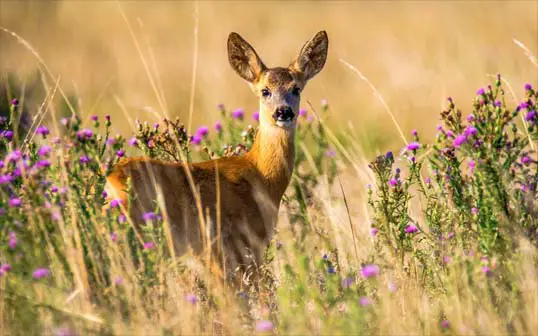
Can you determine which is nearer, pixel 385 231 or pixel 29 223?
pixel 29 223

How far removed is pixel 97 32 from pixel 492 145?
16.9 meters

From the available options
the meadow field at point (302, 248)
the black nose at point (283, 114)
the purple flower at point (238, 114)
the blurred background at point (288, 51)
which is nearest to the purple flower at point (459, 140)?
the meadow field at point (302, 248)

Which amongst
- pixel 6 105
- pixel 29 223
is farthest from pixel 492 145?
pixel 6 105

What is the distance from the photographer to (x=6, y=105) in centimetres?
1058

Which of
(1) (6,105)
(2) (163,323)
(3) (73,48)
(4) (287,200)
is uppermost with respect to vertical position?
(3) (73,48)

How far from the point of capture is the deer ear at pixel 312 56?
748 centimetres

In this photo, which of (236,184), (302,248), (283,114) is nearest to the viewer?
(302,248)

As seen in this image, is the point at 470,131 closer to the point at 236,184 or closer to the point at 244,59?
the point at 236,184

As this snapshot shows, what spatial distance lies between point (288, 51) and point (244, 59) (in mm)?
11625

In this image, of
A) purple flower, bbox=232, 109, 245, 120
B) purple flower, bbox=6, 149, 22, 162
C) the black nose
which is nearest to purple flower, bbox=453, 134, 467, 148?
the black nose

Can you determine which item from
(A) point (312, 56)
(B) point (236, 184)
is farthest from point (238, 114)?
(B) point (236, 184)

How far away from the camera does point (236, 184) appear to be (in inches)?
256

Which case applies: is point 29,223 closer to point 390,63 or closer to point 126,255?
point 126,255

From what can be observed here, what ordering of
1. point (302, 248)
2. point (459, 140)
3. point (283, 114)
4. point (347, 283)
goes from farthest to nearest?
point (283, 114)
point (302, 248)
point (459, 140)
point (347, 283)
